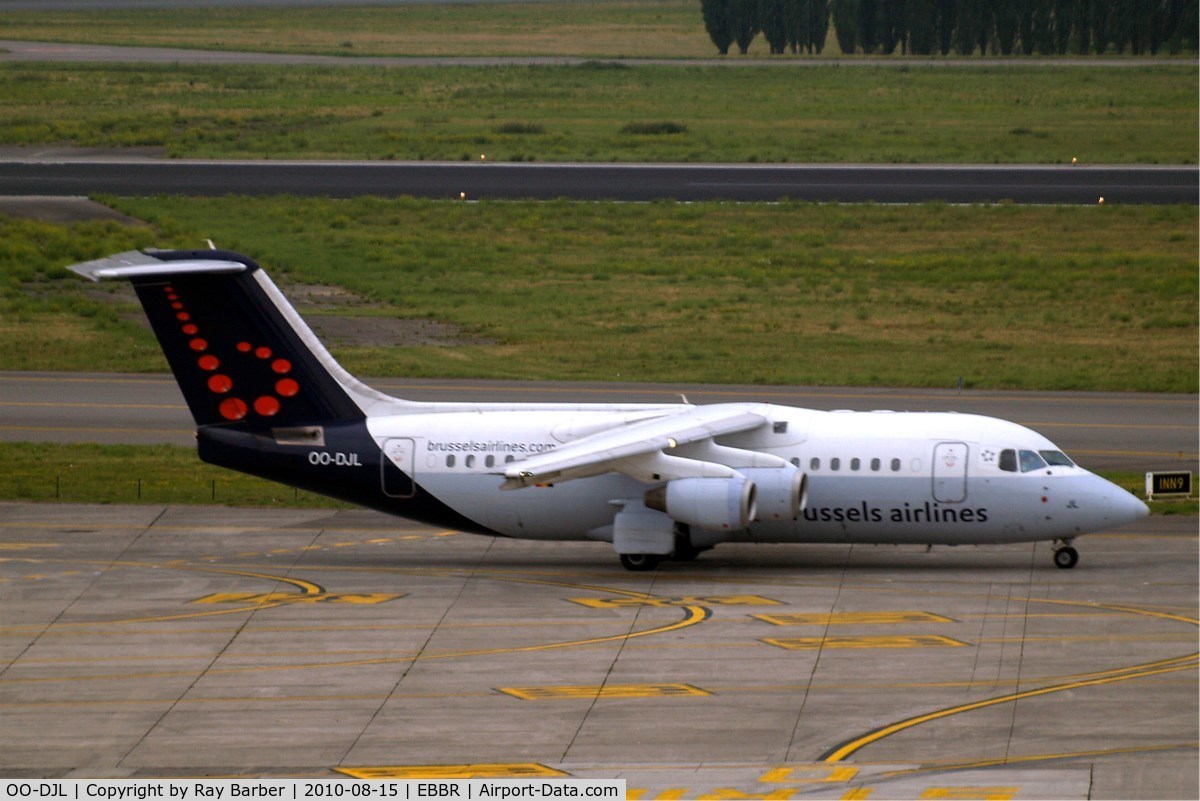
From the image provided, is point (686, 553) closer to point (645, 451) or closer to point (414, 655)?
point (645, 451)

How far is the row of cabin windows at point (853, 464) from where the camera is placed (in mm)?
34938

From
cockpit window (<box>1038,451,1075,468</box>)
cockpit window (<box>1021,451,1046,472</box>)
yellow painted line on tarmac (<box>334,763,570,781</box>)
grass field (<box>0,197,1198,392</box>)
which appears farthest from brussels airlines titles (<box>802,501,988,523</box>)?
grass field (<box>0,197,1198,392</box>)

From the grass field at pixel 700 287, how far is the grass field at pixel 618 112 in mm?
18874

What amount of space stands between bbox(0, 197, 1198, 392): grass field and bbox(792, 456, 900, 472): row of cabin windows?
62.0 ft

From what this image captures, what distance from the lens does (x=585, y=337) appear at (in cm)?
6112

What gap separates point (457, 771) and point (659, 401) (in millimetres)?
27279

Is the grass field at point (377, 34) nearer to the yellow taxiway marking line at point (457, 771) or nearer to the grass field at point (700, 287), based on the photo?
the grass field at point (700, 287)

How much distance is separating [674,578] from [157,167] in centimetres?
6609

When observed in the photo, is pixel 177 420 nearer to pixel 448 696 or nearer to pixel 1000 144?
pixel 448 696

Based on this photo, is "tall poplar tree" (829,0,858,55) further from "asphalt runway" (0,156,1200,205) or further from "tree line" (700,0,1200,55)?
"asphalt runway" (0,156,1200,205)

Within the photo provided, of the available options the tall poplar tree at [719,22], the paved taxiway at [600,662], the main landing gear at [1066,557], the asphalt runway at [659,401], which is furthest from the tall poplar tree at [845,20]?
the main landing gear at [1066,557]

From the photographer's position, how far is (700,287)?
68.1 meters

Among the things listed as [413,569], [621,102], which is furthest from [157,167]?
[413,569]

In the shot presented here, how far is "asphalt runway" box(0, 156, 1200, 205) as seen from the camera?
83812 millimetres
